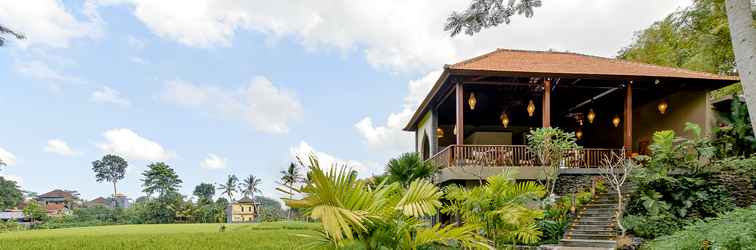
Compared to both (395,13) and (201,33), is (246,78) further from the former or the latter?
(395,13)

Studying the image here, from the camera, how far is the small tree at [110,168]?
65.9 meters

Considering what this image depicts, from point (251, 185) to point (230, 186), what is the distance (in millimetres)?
2885

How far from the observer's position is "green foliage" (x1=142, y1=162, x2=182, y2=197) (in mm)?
49875

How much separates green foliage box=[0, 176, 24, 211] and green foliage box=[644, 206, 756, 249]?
48.4 meters

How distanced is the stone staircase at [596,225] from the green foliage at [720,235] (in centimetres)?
84

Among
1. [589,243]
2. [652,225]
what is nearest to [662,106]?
[652,225]

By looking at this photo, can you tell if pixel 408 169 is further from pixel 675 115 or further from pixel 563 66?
pixel 675 115

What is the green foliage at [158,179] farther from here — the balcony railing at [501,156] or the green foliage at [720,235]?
the green foliage at [720,235]

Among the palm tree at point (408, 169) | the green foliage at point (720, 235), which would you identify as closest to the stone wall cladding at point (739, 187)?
the green foliage at point (720, 235)

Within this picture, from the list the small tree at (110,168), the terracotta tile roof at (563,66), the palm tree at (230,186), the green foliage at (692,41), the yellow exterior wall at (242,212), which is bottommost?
the yellow exterior wall at (242,212)

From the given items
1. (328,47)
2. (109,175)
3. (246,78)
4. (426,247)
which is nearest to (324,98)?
(328,47)

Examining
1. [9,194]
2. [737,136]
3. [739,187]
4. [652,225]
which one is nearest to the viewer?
[652,225]

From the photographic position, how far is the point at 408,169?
11.2 metres

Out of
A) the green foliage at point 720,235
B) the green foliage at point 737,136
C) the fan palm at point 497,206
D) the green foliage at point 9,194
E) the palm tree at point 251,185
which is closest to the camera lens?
the green foliage at point 720,235
